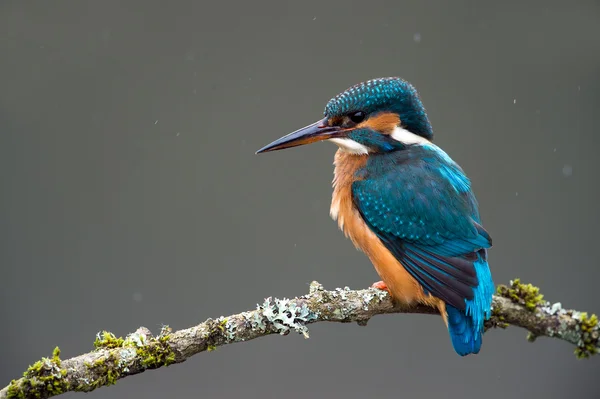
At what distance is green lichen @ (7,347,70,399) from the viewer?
47.2 inches

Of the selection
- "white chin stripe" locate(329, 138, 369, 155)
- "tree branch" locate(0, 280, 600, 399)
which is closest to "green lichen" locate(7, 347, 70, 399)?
"tree branch" locate(0, 280, 600, 399)

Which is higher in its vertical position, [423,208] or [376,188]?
[376,188]

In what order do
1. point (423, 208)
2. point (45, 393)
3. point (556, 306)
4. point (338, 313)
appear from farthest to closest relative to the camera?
point (423, 208) → point (556, 306) → point (338, 313) → point (45, 393)

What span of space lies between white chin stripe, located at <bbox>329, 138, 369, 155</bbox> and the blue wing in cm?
6

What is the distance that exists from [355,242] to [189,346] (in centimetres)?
77

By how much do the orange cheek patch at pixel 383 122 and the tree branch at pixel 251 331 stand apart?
0.52 m

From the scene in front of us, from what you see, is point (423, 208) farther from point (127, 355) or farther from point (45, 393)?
point (45, 393)

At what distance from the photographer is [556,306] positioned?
1.73 meters

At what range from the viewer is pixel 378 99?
1.94 metres

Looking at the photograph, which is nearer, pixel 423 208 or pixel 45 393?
pixel 45 393

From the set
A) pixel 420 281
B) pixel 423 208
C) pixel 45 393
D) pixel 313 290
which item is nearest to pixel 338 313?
pixel 313 290

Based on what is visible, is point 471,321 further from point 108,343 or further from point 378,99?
point 108,343

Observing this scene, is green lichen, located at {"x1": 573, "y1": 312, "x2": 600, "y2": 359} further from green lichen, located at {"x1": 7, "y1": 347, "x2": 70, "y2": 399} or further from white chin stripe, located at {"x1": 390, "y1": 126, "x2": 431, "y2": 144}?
green lichen, located at {"x1": 7, "y1": 347, "x2": 70, "y2": 399}

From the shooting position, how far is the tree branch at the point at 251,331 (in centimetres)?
123
